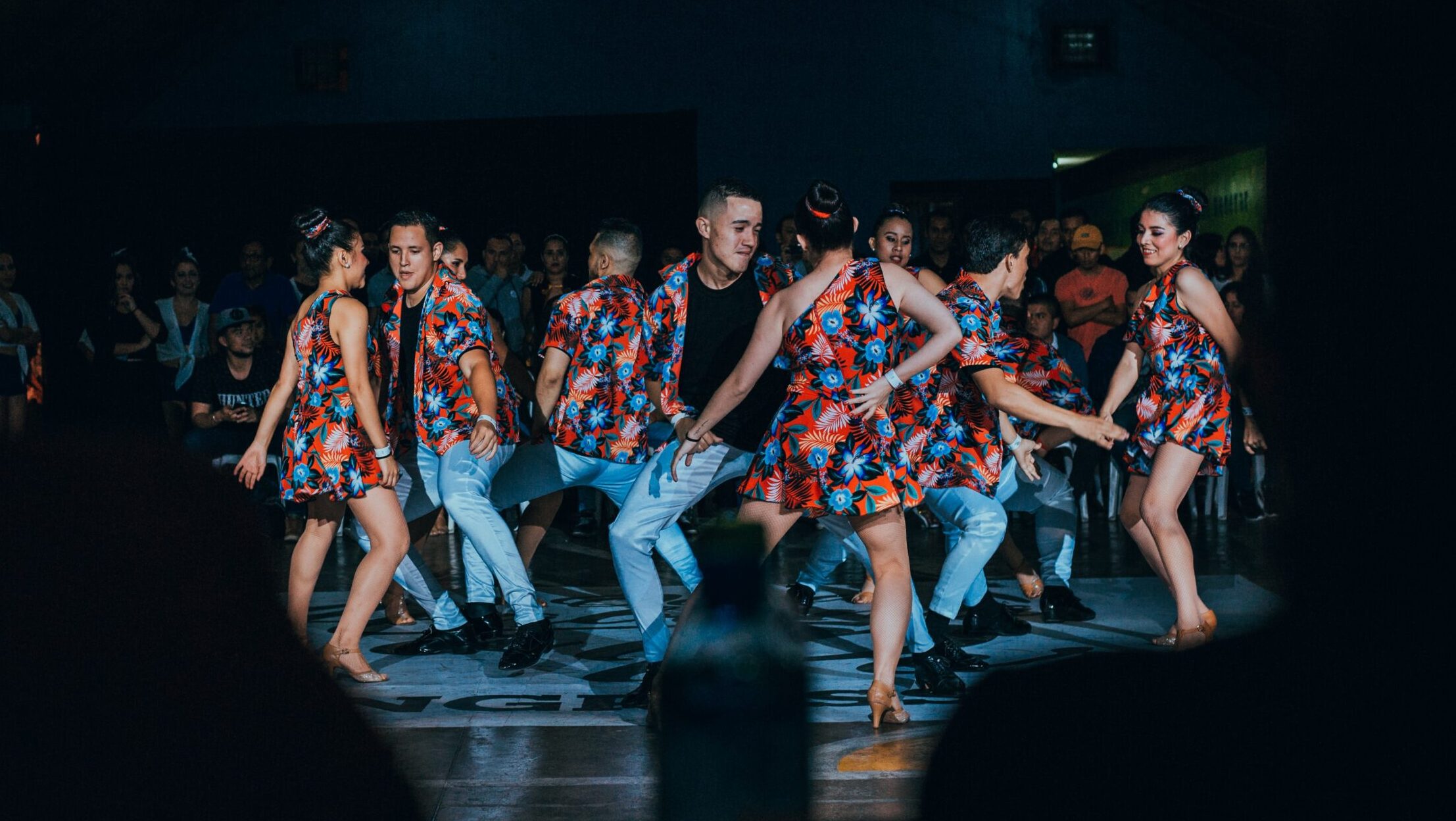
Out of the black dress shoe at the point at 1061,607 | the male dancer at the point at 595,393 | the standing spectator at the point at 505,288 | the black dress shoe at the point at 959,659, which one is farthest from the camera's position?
the standing spectator at the point at 505,288

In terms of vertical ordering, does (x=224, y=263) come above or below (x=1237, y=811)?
above

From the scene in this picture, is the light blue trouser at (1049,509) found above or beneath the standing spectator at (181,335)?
beneath

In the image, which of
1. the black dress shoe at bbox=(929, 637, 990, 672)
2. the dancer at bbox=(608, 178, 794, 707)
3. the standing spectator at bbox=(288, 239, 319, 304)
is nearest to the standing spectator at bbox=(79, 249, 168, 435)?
the standing spectator at bbox=(288, 239, 319, 304)

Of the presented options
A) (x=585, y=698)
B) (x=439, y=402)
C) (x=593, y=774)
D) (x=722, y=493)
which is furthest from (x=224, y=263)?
(x=593, y=774)

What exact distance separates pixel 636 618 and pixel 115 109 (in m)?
10.3

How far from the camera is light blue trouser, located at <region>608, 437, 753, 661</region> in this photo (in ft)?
16.5

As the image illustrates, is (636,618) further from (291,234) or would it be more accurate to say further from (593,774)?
(291,234)

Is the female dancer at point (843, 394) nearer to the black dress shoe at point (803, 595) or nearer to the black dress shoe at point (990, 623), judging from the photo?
the black dress shoe at point (990, 623)

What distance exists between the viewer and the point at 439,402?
5.78 m

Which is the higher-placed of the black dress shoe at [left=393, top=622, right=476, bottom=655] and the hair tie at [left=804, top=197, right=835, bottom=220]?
the hair tie at [left=804, top=197, right=835, bottom=220]

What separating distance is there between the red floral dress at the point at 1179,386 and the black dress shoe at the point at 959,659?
105cm

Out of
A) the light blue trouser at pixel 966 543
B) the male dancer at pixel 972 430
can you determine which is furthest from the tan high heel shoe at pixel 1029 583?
the light blue trouser at pixel 966 543

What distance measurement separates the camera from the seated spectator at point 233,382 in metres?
8.88

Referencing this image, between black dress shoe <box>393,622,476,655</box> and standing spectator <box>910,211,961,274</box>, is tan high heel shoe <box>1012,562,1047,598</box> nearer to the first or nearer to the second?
black dress shoe <box>393,622,476,655</box>
